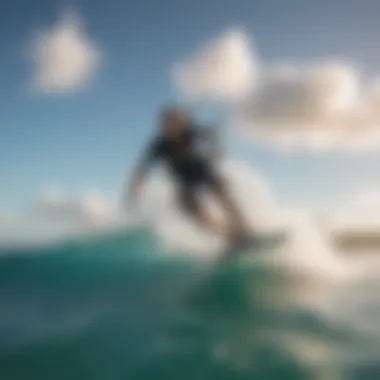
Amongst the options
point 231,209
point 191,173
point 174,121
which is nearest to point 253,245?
point 231,209

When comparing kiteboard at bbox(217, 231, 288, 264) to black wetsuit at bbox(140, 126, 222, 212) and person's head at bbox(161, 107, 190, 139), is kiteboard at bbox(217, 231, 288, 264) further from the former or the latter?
person's head at bbox(161, 107, 190, 139)

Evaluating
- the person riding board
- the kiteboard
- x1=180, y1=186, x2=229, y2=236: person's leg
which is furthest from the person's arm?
the kiteboard

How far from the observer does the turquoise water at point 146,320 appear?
1523mm

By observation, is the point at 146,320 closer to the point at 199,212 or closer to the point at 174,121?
the point at 199,212

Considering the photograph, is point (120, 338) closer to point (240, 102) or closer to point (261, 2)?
point (240, 102)

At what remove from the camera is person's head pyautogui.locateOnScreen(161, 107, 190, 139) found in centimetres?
159

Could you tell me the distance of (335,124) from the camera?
63.3 inches

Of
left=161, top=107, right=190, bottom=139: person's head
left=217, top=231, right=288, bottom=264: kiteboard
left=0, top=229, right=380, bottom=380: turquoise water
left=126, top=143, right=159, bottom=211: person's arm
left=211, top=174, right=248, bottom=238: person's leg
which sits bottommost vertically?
left=0, top=229, right=380, bottom=380: turquoise water

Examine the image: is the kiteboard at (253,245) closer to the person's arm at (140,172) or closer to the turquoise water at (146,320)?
the turquoise water at (146,320)

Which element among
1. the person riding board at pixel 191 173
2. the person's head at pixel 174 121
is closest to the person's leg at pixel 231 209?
the person riding board at pixel 191 173

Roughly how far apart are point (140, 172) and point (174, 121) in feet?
0.46

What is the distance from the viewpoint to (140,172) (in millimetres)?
1601

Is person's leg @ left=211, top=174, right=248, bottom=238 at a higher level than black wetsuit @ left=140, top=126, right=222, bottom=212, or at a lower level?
lower

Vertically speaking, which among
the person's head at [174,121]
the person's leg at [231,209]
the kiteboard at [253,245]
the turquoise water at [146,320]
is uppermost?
the person's head at [174,121]
